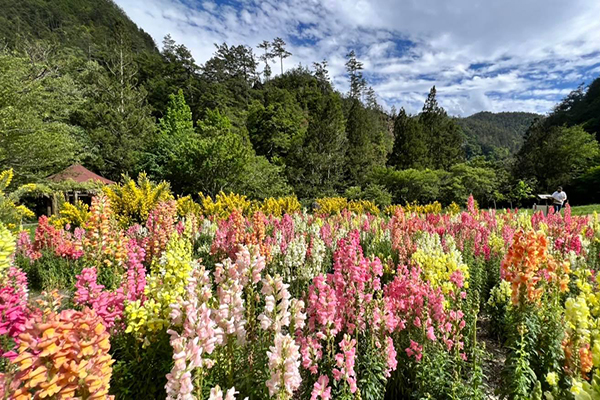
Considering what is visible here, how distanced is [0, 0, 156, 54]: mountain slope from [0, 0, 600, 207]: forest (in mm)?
615

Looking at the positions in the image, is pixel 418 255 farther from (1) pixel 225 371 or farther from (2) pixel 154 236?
(2) pixel 154 236

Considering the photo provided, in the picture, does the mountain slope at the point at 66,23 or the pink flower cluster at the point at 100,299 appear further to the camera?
the mountain slope at the point at 66,23

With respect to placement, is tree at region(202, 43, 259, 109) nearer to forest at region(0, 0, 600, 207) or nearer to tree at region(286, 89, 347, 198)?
forest at region(0, 0, 600, 207)

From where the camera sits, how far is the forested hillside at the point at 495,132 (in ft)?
288

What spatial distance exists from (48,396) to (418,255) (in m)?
3.31

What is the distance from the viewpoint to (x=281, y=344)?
1543 millimetres

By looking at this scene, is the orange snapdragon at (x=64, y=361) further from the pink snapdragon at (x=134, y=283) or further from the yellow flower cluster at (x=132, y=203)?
the yellow flower cluster at (x=132, y=203)

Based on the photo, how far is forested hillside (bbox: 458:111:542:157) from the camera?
8776cm

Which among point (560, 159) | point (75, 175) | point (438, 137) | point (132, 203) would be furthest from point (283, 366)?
point (560, 159)

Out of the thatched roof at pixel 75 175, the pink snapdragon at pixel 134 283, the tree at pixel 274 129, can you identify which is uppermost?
the tree at pixel 274 129

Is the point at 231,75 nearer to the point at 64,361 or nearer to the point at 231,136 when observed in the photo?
the point at 231,136

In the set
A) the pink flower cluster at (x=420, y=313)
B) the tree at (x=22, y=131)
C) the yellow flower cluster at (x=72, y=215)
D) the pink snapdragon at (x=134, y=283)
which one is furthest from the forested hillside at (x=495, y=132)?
the pink snapdragon at (x=134, y=283)

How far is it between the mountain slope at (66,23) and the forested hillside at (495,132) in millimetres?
82767

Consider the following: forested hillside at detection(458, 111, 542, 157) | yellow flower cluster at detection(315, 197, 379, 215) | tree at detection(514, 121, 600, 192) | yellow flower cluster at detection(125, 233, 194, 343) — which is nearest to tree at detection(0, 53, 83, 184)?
yellow flower cluster at detection(315, 197, 379, 215)
